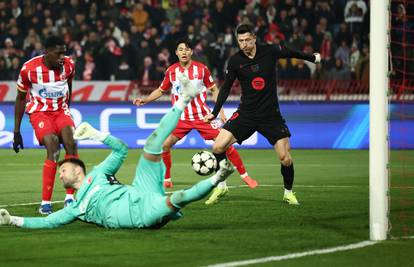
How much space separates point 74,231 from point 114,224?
0.40 meters

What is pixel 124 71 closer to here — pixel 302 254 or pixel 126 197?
pixel 126 197

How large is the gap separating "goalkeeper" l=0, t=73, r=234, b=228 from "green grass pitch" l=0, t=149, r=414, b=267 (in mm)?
123

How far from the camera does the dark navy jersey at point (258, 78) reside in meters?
12.2

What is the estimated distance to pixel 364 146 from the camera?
21344 mm

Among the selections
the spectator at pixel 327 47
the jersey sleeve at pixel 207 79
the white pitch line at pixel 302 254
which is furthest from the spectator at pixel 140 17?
the white pitch line at pixel 302 254

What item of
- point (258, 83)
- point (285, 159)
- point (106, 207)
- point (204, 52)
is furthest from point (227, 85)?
point (204, 52)

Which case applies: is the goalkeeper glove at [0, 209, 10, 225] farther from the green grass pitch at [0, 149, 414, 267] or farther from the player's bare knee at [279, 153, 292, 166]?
the player's bare knee at [279, 153, 292, 166]

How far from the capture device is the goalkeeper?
→ 367 inches

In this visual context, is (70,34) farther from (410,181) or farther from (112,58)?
(410,181)

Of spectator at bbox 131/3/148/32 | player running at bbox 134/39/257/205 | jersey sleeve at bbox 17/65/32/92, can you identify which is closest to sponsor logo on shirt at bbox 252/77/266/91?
player running at bbox 134/39/257/205

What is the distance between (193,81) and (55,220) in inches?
204

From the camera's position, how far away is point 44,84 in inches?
471

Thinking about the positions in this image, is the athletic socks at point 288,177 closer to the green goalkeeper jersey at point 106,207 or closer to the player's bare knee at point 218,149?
the player's bare knee at point 218,149

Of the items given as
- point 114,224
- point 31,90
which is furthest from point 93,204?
point 31,90
